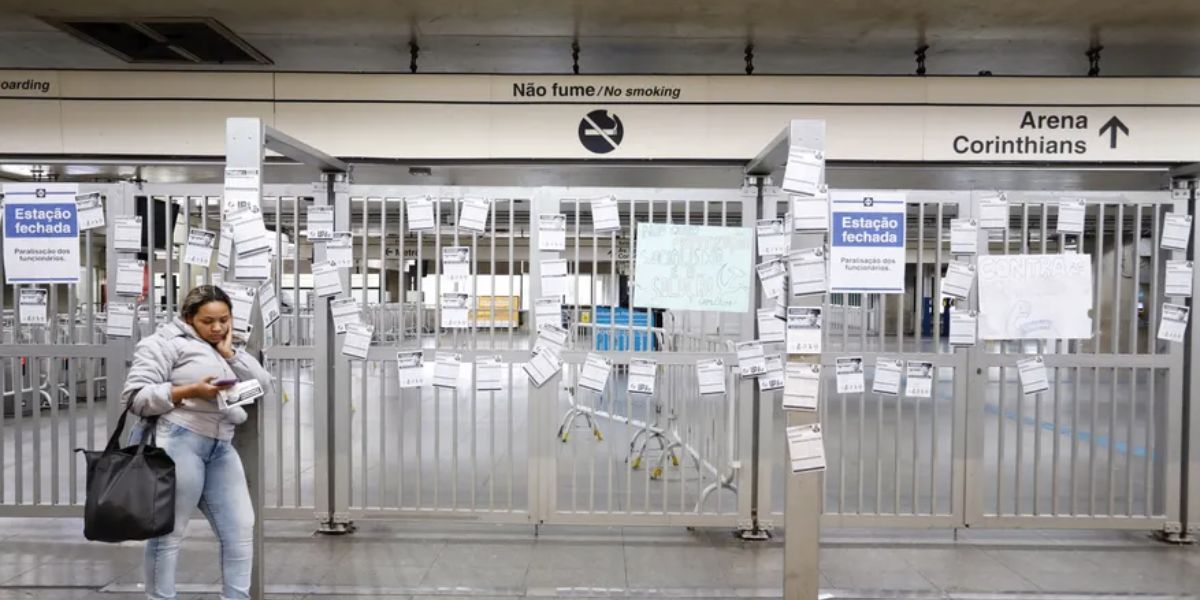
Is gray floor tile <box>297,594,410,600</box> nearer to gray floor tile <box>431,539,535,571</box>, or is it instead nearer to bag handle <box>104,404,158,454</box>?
gray floor tile <box>431,539,535,571</box>

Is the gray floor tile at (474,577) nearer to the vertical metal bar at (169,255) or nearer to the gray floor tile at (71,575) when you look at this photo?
the gray floor tile at (71,575)

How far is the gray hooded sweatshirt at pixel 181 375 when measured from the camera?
294cm

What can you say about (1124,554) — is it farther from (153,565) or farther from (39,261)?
(39,261)

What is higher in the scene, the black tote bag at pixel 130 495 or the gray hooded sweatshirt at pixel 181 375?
the gray hooded sweatshirt at pixel 181 375

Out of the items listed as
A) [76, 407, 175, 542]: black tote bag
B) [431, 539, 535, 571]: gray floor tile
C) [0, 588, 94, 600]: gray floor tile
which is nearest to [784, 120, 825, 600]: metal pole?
[431, 539, 535, 571]: gray floor tile

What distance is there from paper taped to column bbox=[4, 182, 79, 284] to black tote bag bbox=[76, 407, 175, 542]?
79.9 inches

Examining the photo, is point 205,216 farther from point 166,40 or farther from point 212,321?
point 212,321

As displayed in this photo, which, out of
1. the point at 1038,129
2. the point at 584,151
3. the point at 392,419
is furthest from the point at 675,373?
the point at 392,419

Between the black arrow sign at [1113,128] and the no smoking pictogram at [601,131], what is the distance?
3221 millimetres

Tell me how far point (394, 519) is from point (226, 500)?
1653 mm

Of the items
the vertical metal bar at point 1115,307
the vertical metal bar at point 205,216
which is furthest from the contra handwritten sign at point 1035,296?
the vertical metal bar at point 205,216

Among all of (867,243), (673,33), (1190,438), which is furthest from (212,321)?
(1190,438)

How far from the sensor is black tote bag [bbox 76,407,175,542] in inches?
114

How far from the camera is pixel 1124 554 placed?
456 centimetres
